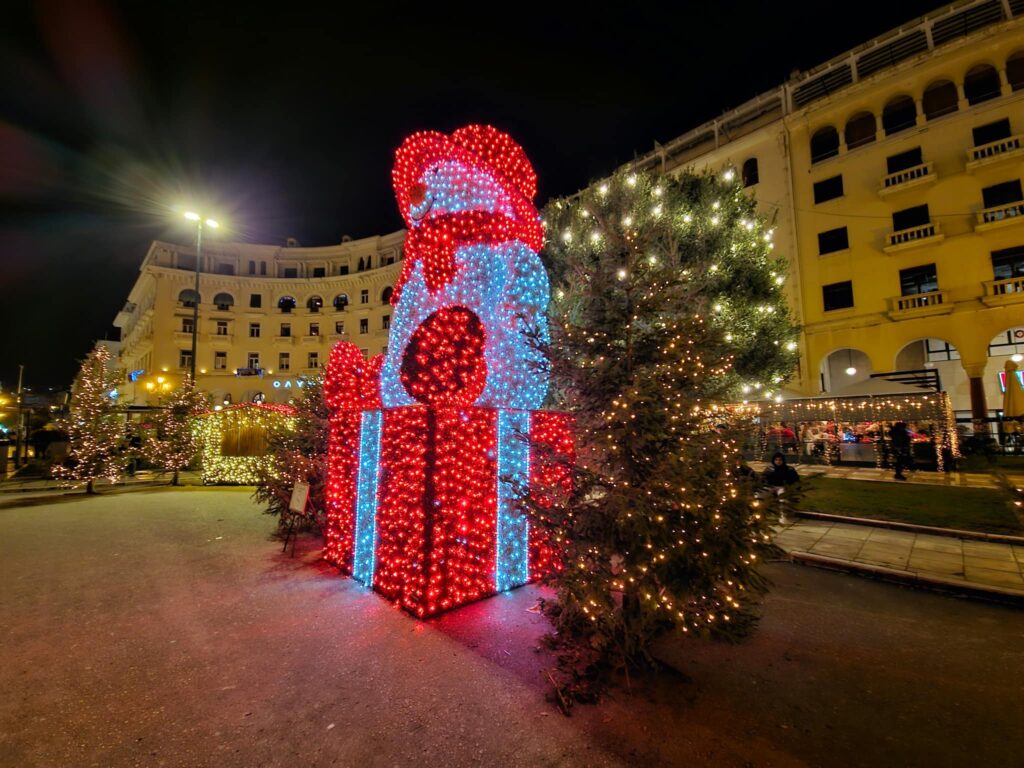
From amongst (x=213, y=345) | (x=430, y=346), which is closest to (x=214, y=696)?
(x=430, y=346)

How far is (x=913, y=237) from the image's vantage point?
18.1 m

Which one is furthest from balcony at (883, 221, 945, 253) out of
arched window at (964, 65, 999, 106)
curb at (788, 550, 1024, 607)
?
curb at (788, 550, 1024, 607)

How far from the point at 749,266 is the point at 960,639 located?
35.5 ft

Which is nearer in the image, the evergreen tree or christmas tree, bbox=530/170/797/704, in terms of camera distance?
christmas tree, bbox=530/170/797/704

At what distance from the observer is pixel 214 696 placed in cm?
328

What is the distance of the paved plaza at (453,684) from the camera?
270cm

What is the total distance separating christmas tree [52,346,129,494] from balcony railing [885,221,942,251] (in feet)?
97.9

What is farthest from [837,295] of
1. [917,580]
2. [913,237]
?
[917,580]

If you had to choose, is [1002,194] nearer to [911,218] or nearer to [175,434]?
[911,218]

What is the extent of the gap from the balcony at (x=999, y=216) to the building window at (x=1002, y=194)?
0.17 m

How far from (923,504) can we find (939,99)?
19738 millimetres

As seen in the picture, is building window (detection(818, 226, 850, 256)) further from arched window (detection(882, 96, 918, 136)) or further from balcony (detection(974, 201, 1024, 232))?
arched window (detection(882, 96, 918, 136))

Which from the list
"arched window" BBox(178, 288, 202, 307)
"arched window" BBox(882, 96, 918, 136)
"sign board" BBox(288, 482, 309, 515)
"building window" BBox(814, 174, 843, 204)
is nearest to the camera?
"sign board" BBox(288, 482, 309, 515)

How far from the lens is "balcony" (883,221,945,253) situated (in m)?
17.5
